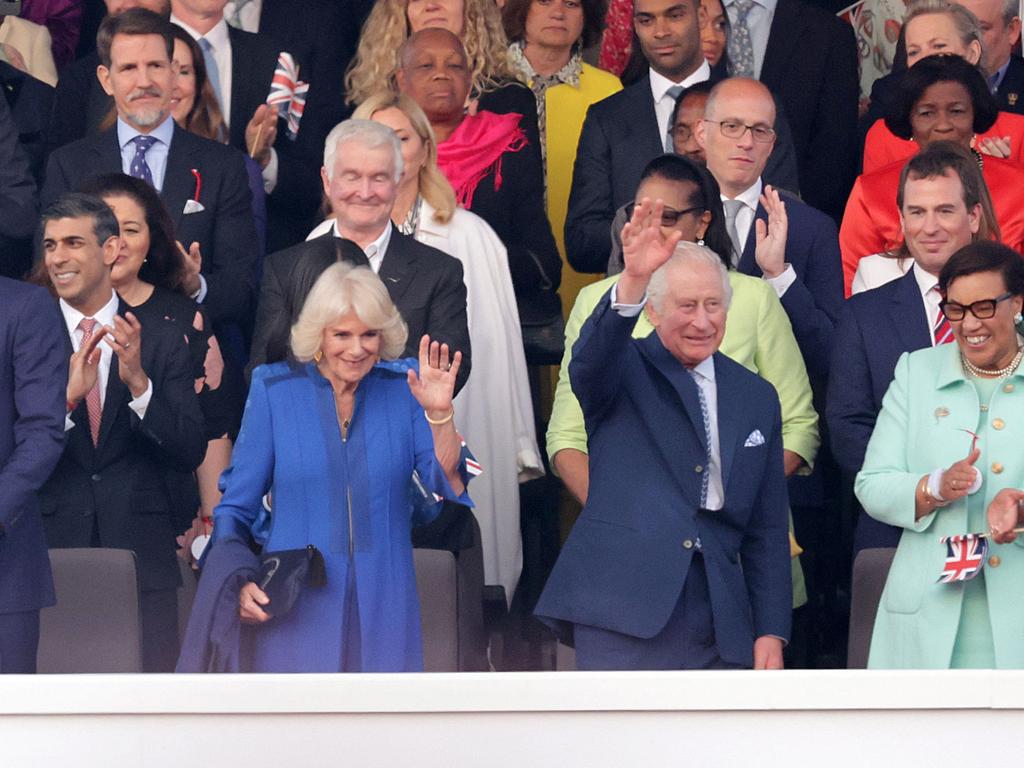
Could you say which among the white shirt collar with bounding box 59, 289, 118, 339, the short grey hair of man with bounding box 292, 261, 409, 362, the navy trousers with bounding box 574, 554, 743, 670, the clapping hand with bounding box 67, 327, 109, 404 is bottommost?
the navy trousers with bounding box 574, 554, 743, 670

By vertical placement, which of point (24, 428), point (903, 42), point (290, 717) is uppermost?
point (903, 42)

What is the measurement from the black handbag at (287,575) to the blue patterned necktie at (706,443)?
100cm

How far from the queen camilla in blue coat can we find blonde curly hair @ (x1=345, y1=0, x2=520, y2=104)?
179 cm

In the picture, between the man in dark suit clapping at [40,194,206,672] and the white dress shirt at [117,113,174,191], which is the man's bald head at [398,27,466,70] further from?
the man in dark suit clapping at [40,194,206,672]

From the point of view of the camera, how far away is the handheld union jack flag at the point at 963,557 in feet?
18.2

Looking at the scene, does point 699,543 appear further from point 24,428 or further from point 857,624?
point 24,428

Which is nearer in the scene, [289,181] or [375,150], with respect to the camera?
[375,150]

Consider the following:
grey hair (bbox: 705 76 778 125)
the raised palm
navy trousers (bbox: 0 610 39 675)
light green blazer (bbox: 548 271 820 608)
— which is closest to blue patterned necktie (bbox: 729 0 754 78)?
grey hair (bbox: 705 76 778 125)

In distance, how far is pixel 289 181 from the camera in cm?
761

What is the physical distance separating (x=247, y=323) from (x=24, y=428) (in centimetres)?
134

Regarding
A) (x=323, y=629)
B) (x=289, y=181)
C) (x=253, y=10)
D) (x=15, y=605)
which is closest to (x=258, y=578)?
(x=323, y=629)

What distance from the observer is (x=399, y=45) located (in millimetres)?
7625

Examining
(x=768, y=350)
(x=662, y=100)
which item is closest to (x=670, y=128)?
(x=662, y=100)

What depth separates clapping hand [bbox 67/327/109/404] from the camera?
6.32 m
